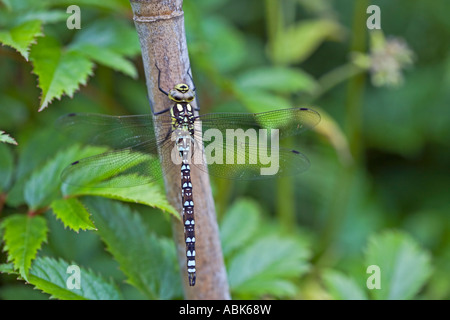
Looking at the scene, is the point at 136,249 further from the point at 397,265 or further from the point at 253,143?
the point at 397,265

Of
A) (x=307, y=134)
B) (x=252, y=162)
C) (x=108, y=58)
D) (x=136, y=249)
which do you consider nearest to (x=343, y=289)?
(x=252, y=162)

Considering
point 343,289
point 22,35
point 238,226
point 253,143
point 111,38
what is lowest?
point 343,289

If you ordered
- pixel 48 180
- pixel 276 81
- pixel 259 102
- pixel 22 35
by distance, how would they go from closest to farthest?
pixel 22 35, pixel 48 180, pixel 259 102, pixel 276 81

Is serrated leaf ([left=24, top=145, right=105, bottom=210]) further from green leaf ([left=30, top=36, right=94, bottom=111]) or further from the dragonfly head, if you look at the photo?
the dragonfly head

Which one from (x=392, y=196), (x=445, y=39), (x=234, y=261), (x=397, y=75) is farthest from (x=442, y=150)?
(x=234, y=261)

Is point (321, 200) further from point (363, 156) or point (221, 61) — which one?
point (221, 61)

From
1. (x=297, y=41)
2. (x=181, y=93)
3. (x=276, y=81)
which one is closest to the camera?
(x=181, y=93)

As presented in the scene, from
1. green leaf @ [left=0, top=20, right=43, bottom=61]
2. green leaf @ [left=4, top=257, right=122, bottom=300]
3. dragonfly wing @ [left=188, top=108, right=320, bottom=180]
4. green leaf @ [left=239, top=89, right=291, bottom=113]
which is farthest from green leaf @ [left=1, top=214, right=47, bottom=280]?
green leaf @ [left=239, top=89, right=291, bottom=113]
